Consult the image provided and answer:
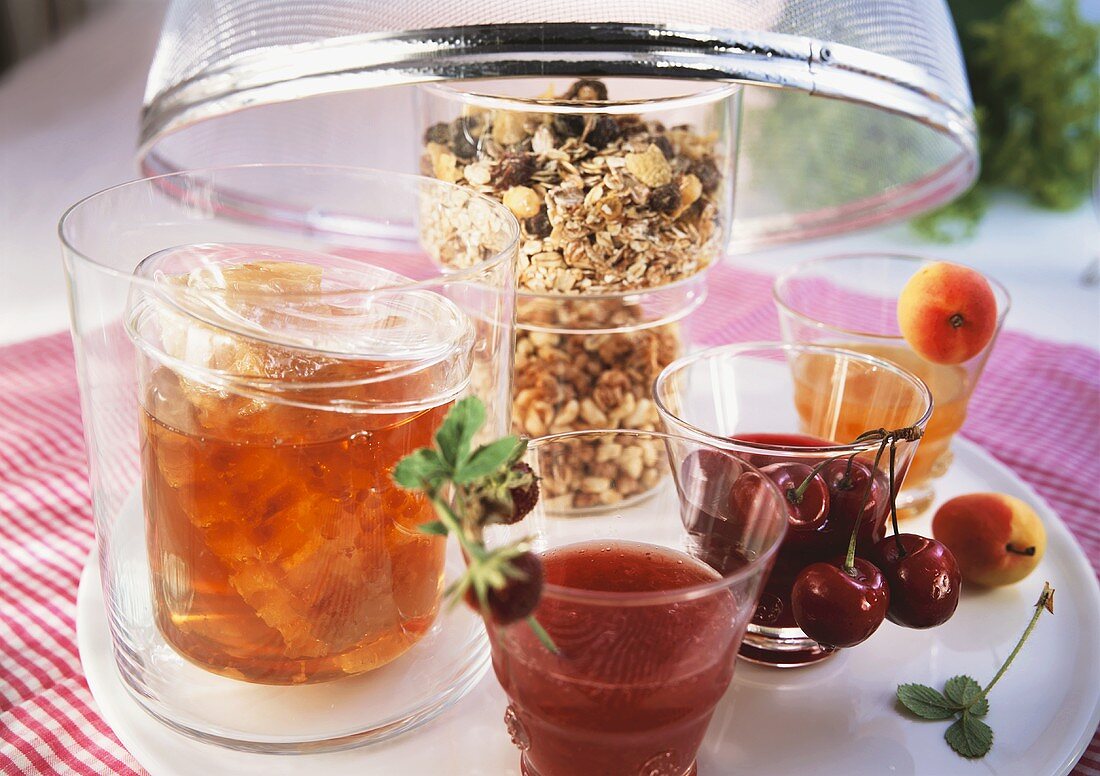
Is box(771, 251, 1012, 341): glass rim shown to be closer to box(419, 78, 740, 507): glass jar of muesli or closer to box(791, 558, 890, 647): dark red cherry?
box(419, 78, 740, 507): glass jar of muesli

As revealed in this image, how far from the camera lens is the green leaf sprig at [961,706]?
674mm

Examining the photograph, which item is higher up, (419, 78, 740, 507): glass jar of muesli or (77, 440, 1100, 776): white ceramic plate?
(419, 78, 740, 507): glass jar of muesli

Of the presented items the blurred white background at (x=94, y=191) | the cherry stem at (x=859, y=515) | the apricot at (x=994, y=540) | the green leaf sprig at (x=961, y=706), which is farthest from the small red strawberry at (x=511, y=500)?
the blurred white background at (x=94, y=191)

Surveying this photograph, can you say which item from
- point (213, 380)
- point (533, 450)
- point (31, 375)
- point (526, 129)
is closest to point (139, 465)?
point (213, 380)

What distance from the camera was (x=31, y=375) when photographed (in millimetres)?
1231

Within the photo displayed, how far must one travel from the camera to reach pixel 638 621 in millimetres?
553

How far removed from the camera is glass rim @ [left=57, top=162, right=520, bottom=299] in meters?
0.57

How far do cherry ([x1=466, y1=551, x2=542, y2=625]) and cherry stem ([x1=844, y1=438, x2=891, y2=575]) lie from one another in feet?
0.81

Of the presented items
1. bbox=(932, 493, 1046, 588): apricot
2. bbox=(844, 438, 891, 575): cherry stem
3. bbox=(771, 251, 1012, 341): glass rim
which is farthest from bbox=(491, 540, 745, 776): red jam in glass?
bbox=(771, 251, 1012, 341): glass rim

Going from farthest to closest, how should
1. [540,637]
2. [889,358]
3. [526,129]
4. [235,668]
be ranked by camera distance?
1. [889,358]
2. [526,129]
3. [235,668]
4. [540,637]

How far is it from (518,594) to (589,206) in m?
0.39

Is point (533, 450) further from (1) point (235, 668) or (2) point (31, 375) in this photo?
(2) point (31, 375)

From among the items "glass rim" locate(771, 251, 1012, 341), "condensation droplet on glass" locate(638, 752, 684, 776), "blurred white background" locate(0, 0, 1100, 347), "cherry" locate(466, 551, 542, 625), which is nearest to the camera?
"cherry" locate(466, 551, 542, 625)

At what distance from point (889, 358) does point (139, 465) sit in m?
0.65
